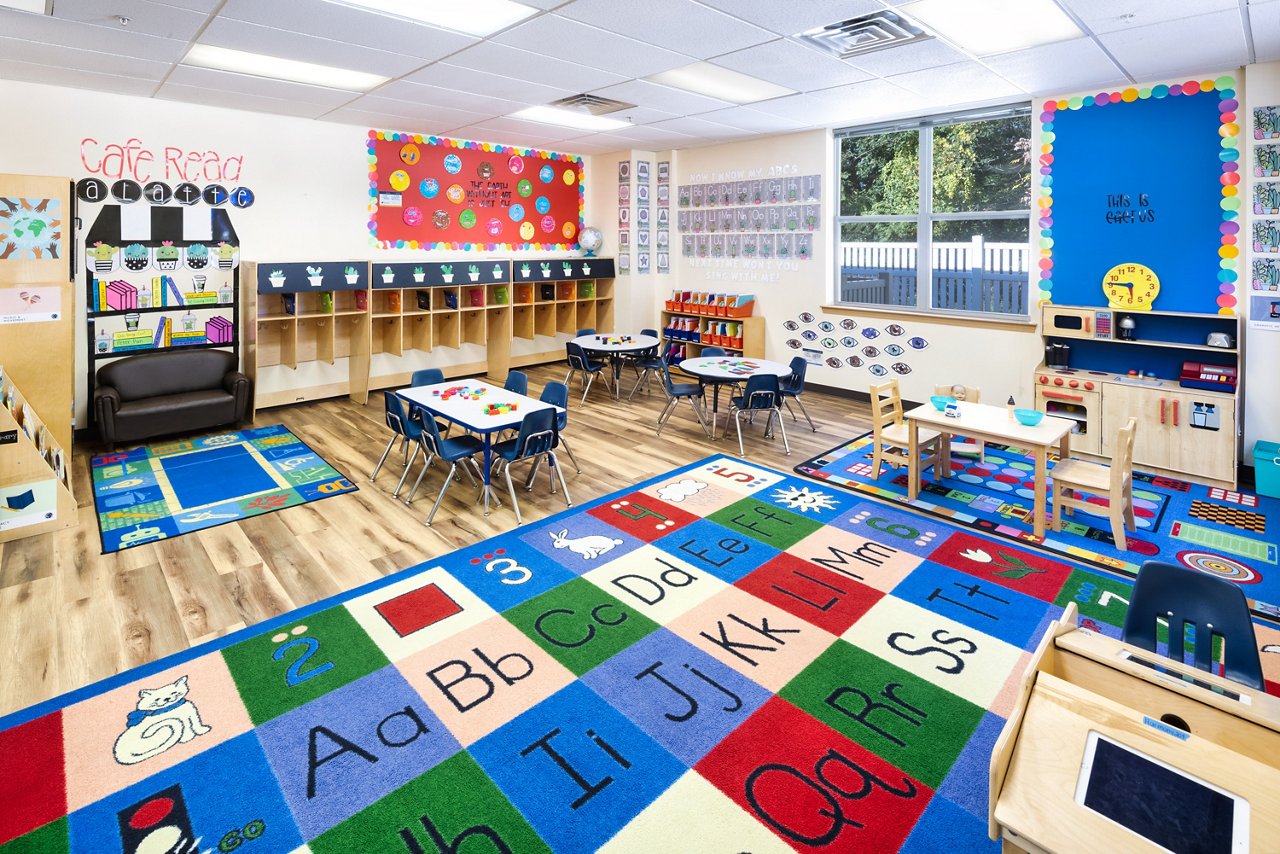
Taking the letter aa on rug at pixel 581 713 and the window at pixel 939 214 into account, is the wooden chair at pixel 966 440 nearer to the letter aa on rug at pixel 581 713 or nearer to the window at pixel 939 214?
the window at pixel 939 214

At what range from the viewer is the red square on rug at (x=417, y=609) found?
145 inches

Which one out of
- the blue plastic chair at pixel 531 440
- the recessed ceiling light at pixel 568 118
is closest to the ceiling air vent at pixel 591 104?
the recessed ceiling light at pixel 568 118

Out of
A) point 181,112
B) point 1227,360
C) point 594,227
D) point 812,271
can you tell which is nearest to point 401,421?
point 181,112

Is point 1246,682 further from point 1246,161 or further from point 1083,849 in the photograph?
point 1246,161

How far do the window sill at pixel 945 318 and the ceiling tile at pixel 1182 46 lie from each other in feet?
7.36

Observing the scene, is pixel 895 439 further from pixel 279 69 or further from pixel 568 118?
pixel 279 69

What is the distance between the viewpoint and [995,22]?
4500 mm

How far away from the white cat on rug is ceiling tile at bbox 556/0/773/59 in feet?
13.7

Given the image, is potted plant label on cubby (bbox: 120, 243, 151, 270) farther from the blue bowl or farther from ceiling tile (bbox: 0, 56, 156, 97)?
the blue bowl

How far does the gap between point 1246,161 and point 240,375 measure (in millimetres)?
9083

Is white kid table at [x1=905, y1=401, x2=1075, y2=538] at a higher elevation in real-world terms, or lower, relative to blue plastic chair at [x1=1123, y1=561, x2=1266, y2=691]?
higher

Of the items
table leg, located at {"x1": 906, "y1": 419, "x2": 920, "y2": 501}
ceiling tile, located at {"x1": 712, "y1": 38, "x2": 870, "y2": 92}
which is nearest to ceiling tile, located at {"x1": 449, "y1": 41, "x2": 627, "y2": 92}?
ceiling tile, located at {"x1": 712, "y1": 38, "x2": 870, "y2": 92}

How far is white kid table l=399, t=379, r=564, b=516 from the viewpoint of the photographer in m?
5.02

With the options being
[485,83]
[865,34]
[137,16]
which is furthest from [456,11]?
[865,34]
